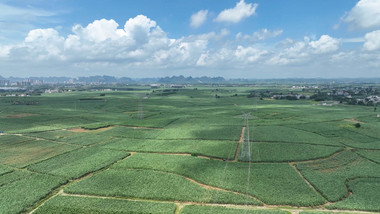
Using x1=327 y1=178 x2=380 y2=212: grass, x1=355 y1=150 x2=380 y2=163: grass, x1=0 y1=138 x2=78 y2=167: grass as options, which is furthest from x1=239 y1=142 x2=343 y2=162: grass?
x1=0 y1=138 x2=78 y2=167: grass

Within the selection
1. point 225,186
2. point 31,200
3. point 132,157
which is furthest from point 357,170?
point 31,200

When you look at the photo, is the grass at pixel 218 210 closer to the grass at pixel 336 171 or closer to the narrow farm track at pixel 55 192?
the grass at pixel 336 171

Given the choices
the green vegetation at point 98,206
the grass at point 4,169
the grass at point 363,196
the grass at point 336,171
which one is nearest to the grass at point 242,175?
the grass at point 336,171

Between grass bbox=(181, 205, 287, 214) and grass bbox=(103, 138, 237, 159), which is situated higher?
grass bbox=(103, 138, 237, 159)

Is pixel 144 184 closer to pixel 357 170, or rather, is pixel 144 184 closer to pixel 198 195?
pixel 198 195

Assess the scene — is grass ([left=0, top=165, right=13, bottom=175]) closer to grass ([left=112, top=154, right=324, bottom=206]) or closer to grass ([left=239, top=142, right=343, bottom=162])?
grass ([left=112, top=154, right=324, bottom=206])
